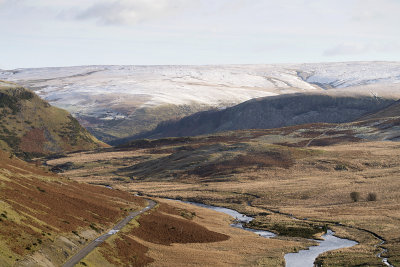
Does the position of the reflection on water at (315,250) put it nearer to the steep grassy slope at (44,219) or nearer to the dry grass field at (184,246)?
the dry grass field at (184,246)

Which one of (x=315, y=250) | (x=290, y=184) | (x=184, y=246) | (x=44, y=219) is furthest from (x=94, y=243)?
(x=290, y=184)

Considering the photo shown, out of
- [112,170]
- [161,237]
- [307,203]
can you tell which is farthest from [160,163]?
[161,237]

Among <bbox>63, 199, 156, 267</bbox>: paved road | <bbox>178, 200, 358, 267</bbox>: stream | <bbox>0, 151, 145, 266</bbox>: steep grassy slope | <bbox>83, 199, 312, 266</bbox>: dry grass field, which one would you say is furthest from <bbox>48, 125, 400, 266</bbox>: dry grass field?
<bbox>0, 151, 145, 266</bbox>: steep grassy slope

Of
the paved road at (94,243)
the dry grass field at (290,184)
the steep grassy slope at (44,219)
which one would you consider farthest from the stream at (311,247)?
the steep grassy slope at (44,219)

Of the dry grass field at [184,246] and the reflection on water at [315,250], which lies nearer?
the dry grass field at [184,246]

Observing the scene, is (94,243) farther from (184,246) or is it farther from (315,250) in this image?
(315,250)

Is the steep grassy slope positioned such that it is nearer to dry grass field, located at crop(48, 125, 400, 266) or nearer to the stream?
dry grass field, located at crop(48, 125, 400, 266)
